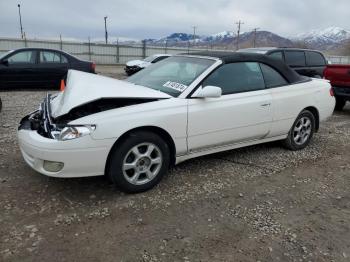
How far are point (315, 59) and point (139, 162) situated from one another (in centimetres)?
899

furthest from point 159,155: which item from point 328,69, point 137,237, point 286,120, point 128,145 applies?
point 328,69

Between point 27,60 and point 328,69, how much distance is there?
28.0ft

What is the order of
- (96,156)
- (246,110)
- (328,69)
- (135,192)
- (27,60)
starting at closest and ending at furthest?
(96,156)
(135,192)
(246,110)
(328,69)
(27,60)

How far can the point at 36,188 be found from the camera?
3.87 metres

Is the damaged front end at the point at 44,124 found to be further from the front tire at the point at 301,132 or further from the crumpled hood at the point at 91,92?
the front tire at the point at 301,132

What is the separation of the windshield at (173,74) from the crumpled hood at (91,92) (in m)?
0.27

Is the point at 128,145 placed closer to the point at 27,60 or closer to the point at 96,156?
the point at 96,156

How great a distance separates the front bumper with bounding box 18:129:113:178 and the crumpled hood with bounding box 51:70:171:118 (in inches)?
13.6

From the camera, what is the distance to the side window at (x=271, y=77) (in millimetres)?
4949

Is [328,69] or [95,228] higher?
[328,69]

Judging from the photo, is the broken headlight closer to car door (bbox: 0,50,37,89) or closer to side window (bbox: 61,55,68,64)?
car door (bbox: 0,50,37,89)

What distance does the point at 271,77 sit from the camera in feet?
16.5

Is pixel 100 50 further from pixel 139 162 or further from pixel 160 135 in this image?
pixel 139 162

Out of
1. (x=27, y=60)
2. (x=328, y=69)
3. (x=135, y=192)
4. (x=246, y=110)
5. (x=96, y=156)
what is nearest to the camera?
(x=96, y=156)
